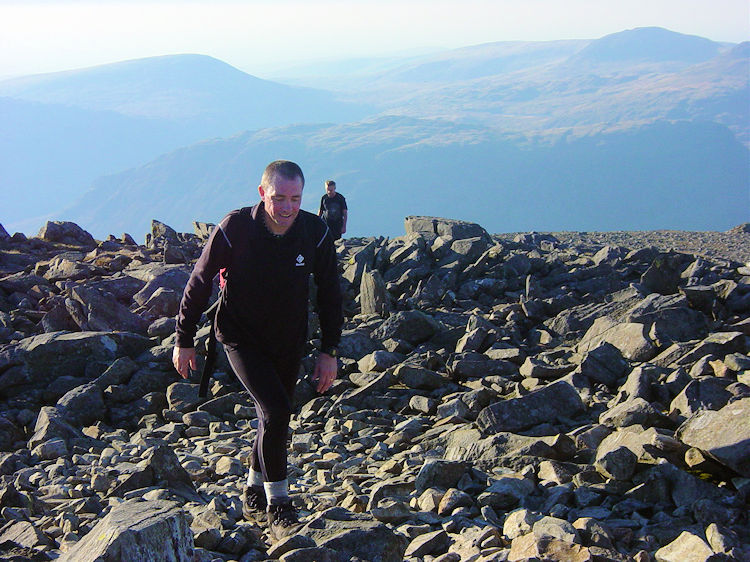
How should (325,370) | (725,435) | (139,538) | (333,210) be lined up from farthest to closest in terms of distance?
(333,210)
(325,370)
(725,435)
(139,538)

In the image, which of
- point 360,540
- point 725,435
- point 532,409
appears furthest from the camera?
point 532,409

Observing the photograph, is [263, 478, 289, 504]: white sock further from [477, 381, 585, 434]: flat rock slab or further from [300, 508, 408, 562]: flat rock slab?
[477, 381, 585, 434]: flat rock slab

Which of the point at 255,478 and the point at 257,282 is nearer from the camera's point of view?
the point at 257,282

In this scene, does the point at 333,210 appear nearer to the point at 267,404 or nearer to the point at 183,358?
the point at 183,358

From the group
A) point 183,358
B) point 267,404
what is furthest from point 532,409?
point 183,358

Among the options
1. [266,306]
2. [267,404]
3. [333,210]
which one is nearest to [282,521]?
[267,404]

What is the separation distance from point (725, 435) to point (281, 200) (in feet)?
15.5


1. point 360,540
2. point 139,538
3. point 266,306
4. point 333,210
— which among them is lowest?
point 360,540

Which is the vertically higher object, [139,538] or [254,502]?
[139,538]

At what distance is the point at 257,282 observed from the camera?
6516mm

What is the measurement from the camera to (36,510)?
7.14 meters

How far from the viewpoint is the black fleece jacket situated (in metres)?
6.50

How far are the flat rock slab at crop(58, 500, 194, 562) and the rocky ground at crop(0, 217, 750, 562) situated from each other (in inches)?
0.5

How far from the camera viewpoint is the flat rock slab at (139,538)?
4383 millimetres
